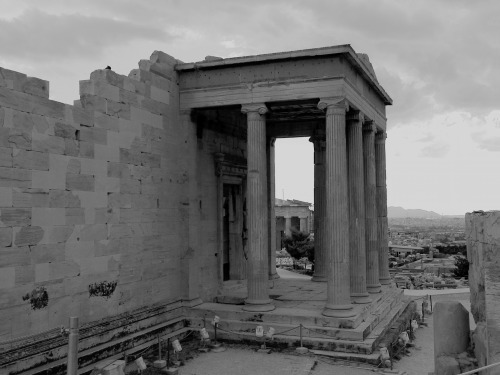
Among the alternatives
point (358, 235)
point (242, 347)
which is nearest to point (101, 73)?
point (242, 347)

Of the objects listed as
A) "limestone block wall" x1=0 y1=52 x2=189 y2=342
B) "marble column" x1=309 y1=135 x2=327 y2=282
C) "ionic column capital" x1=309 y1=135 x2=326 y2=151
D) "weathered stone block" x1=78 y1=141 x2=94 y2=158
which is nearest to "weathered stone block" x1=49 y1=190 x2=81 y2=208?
"limestone block wall" x1=0 y1=52 x2=189 y2=342

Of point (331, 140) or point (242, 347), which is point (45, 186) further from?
point (331, 140)

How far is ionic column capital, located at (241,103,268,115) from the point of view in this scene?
16438 mm

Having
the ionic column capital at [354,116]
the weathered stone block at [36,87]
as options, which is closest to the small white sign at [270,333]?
the ionic column capital at [354,116]

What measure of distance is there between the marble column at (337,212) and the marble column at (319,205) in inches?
271

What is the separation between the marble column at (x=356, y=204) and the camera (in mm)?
17875

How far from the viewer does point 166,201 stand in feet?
54.6

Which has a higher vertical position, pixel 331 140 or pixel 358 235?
pixel 331 140

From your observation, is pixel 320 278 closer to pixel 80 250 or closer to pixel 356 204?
pixel 356 204

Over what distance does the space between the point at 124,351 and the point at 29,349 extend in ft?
10.0

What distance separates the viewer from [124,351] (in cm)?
1390

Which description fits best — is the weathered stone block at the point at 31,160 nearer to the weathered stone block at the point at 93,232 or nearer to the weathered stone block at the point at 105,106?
the weathered stone block at the point at 93,232

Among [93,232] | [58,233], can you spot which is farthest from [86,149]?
[58,233]

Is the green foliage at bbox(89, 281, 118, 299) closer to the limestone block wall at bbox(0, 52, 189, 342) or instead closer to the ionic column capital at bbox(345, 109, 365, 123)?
the limestone block wall at bbox(0, 52, 189, 342)
